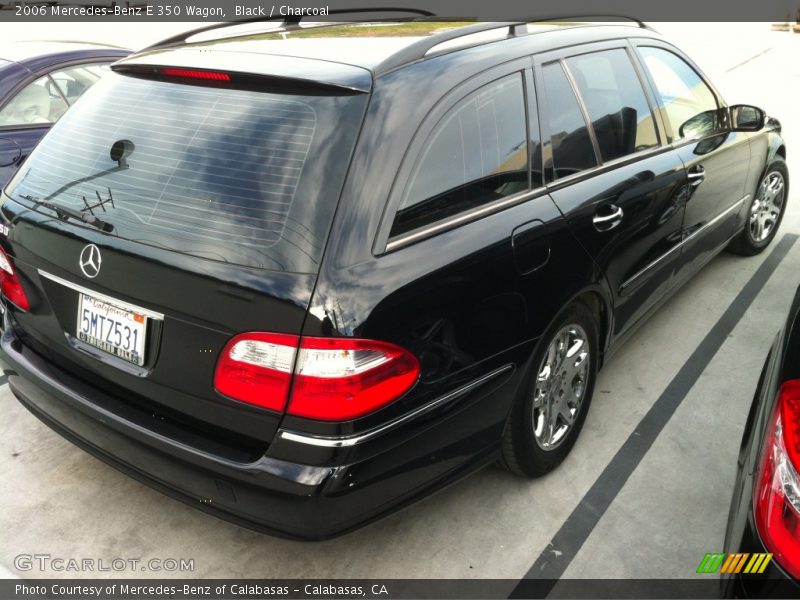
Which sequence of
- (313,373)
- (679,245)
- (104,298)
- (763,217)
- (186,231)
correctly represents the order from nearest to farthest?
(313,373) < (186,231) < (104,298) < (679,245) < (763,217)

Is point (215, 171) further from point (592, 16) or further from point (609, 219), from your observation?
point (592, 16)

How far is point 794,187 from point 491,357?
580 centimetres

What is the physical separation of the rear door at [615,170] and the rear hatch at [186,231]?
104 centimetres

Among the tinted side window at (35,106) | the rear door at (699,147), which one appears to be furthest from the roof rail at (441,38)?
the tinted side window at (35,106)

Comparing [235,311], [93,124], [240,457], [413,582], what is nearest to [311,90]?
[235,311]

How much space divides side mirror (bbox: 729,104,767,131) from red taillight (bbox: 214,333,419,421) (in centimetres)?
314

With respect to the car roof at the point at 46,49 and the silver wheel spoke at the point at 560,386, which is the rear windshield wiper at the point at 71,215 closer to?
the silver wheel spoke at the point at 560,386

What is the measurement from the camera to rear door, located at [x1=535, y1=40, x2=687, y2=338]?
291 cm

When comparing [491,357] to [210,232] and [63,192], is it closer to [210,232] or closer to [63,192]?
[210,232]

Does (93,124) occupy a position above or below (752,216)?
above

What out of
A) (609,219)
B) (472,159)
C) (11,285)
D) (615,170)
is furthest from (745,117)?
(11,285)

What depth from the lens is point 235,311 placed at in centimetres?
211

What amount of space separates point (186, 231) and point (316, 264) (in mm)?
460

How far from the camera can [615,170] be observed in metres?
3.21
